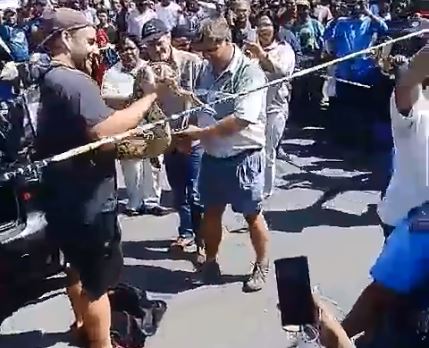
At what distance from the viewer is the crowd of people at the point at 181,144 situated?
325cm

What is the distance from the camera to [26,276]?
4.24 metres

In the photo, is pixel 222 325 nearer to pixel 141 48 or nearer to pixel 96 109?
pixel 96 109

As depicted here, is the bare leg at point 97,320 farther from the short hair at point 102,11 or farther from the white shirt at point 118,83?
the short hair at point 102,11

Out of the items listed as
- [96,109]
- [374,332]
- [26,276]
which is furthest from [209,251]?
[374,332]

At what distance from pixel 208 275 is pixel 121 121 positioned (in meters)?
2.07

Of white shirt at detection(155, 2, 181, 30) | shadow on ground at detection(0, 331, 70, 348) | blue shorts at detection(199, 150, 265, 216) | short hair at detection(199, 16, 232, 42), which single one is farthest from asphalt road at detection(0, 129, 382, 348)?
white shirt at detection(155, 2, 181, 30)

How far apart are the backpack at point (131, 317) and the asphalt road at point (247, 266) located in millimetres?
100

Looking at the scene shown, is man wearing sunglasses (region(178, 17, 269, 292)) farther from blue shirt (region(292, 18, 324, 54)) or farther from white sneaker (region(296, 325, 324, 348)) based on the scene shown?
blue shirt (region(292, 18, 324, 54))

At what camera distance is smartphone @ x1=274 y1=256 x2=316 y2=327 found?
7.11ft

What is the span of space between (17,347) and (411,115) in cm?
255

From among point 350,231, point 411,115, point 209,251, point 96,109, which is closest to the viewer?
point 411,115

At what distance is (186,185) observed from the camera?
597 cm

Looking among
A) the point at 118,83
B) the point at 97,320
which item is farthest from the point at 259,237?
the point at 97,320

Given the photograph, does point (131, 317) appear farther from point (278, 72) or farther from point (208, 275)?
point (278, 72)
